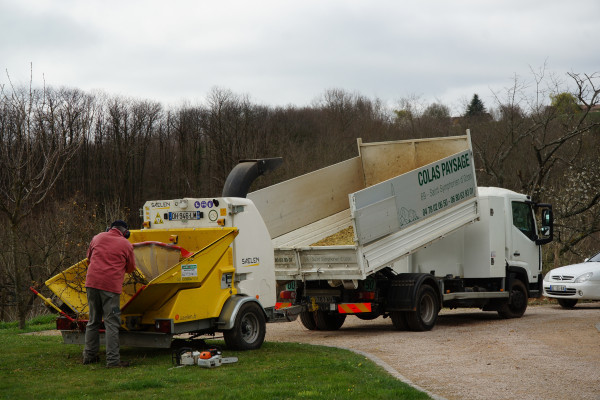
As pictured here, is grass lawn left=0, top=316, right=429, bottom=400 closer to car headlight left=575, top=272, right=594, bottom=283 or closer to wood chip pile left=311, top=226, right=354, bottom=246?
wood chip pile left=311, top=226, right=354, bottom=246

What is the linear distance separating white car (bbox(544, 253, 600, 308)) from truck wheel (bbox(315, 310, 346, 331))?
22.0 feet

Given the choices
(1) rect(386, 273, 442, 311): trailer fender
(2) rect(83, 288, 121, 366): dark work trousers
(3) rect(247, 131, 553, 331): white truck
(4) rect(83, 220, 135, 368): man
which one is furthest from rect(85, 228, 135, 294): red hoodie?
(1) rect(386, 273, 442, 311): trailer fender

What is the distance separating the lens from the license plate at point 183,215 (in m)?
10.6

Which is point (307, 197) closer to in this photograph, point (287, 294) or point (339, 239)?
point (339, 239)

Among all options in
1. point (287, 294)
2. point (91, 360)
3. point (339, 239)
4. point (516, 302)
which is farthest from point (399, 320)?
point (91, 360)

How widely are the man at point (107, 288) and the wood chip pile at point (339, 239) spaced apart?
448 cm

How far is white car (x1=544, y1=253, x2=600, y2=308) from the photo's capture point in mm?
17891

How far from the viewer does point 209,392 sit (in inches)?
287

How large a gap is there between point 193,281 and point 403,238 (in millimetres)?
4794

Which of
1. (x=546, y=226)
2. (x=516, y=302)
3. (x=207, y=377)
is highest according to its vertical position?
(x=546, y=226)

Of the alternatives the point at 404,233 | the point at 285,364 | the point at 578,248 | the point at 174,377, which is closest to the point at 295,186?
the point at 404,233

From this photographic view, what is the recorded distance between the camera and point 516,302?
52.9ft

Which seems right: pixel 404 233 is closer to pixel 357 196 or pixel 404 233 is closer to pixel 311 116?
pixel 357 196

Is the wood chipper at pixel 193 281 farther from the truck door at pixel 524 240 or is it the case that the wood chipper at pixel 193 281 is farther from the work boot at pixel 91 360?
the truck door at pixel 524 240
